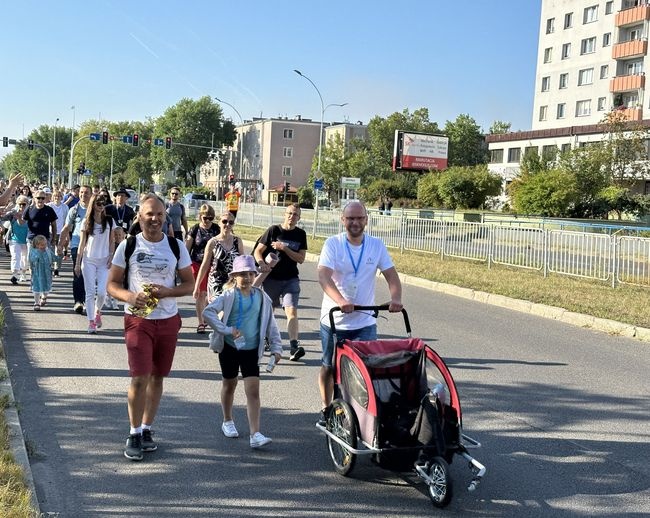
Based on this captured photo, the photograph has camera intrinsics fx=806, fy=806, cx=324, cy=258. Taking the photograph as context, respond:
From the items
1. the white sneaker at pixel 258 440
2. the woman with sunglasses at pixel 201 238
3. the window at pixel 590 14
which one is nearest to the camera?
the white sneaker at pixel 258 440

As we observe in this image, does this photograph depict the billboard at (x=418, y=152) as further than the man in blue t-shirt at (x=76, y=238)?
Yes

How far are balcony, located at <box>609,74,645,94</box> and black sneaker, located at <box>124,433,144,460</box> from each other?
57.6 meters

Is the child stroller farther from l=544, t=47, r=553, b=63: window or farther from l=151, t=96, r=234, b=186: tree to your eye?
l=151, t=96, r=234, b=186: tree

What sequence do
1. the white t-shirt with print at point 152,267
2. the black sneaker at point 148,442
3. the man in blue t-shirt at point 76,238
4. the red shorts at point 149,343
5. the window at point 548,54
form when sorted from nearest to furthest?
1. the red shorts at point 149,343
2. the white t-shirt with print at point 152,267
3. the black sneaker at point 148,442
4. the man in blue t-shirt at point 76,238
5. the window at point 548,54

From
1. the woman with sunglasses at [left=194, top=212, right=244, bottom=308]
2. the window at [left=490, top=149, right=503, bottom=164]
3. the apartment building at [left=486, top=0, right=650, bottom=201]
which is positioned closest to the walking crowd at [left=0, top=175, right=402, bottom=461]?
the woman with sunglasses at [left=194, top=212, right=244, bottom=308]

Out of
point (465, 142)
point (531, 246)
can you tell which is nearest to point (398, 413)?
point (531, 246)

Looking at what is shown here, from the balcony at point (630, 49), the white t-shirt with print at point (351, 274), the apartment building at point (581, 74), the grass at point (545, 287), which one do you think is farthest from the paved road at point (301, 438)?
the balcony at point (630, 49)

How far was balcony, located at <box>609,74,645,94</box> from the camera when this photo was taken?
56406 mm

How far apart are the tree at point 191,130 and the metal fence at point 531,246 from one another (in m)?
85.5

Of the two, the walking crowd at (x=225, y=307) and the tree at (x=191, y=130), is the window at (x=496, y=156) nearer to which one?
the tree at (x=191, y=130)

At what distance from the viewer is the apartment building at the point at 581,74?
56.5 meters

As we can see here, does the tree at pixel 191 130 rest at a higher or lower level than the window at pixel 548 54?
lower

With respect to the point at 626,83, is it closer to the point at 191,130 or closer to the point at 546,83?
the point at 546,83

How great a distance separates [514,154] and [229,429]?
197 ft
